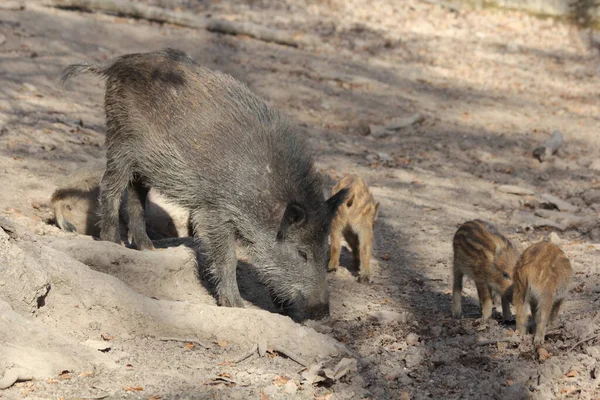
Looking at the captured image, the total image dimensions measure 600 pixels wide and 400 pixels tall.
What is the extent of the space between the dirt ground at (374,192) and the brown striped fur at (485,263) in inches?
6.9

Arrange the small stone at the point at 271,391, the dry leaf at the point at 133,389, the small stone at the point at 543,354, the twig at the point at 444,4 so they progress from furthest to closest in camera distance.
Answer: the twig at the point at 444,4 → the small stone at the point at 543,354 → the small stone at the point at 271,391 → the dry leaf at the point at 133,389

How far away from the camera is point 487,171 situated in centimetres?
1022

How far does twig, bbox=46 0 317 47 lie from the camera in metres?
12.8

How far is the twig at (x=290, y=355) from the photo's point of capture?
4748mm

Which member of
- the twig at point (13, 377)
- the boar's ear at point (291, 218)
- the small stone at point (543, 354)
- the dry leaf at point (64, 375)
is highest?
the boar's ear at point (291, 218)

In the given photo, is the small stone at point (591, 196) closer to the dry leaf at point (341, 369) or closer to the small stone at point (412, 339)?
the small stone at point (412, 339)

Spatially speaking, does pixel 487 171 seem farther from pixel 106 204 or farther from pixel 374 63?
pixel 106 204

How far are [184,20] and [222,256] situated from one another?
25.9 feet

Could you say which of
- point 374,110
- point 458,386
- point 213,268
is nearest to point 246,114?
point 213,268

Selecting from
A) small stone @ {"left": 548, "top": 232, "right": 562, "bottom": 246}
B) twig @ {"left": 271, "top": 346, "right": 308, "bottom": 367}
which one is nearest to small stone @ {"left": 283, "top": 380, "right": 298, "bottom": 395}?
twig @ {"left": 271, "top": 346, "right": 308, "bottom": 367}

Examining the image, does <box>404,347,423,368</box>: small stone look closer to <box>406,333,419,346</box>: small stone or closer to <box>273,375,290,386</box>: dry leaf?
<box>406,333,419,346</box>: small stone

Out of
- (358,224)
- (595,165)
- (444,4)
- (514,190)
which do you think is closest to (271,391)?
(358,224)

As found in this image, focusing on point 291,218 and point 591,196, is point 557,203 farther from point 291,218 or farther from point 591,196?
point 291,218

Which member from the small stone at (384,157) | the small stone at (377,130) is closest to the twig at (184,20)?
the small stone at (377,130)
